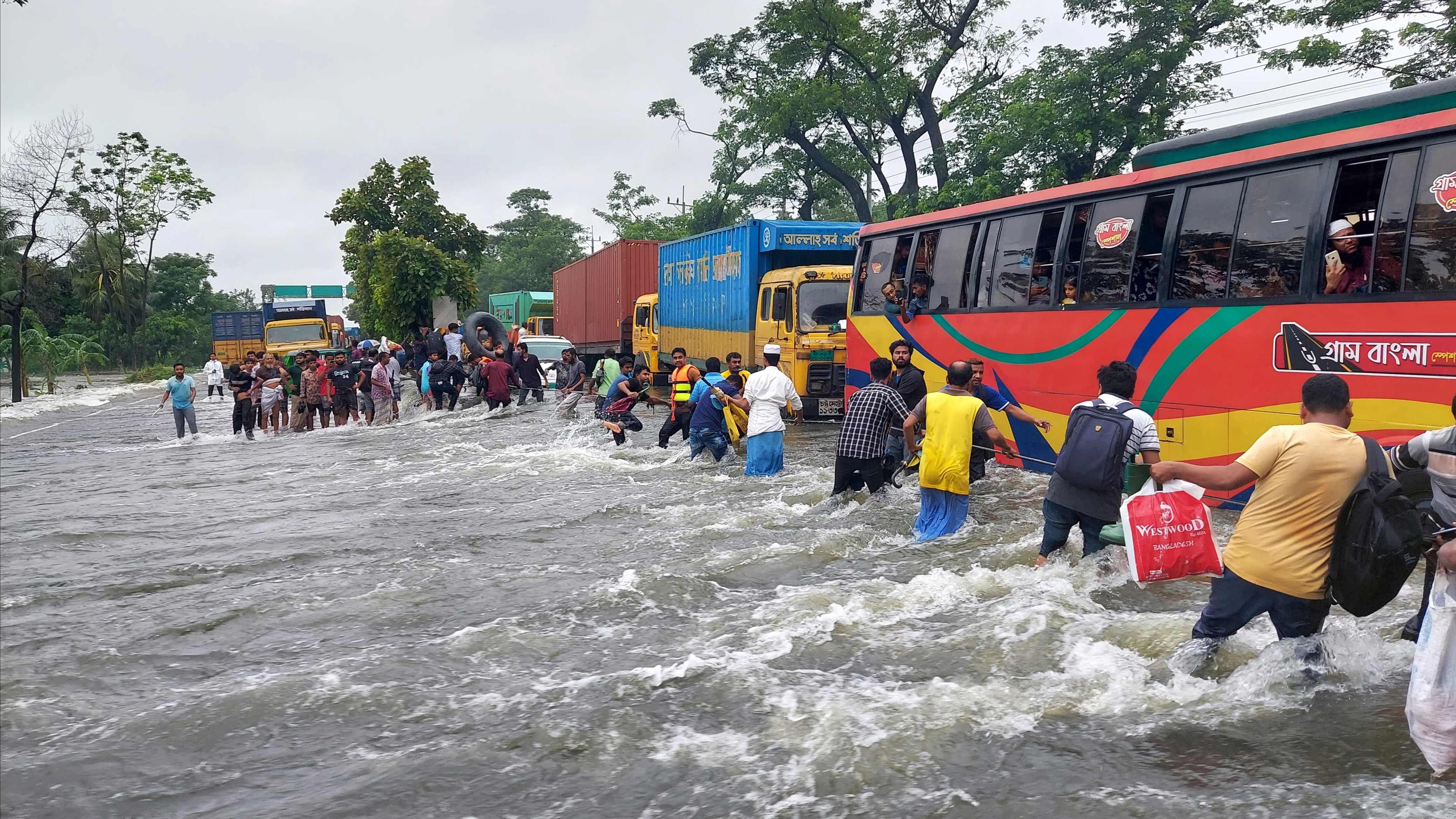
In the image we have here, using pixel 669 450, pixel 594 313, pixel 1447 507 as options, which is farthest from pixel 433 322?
pixel 1447 507

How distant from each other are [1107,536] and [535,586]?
3.85 metres

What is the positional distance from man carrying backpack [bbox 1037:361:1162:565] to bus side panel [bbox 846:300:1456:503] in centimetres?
200

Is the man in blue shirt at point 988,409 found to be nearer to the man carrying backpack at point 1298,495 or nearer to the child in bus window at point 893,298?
the child in bus window at point 893,298

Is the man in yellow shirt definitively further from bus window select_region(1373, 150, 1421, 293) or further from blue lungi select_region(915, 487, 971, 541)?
blue lungi select_region(915, 487, 971, 541)

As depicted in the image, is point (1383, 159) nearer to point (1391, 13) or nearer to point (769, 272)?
point (769, 272)

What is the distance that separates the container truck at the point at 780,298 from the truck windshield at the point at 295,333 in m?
18.4

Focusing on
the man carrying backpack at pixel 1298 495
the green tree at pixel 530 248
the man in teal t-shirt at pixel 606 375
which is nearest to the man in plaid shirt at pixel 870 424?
the man carrying backpack at pixel 1298 495

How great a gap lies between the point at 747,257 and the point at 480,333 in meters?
13.6

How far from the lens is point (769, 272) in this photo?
60.8ft

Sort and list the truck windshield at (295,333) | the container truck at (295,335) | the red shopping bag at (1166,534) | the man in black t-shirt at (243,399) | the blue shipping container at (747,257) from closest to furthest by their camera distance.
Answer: the red shopping bag at (1166,534) → the blue shipping container at (747,257) → the man in black t-shirt at (243,399) → the container truck at (295,335) → the truck windshield at (295,333)

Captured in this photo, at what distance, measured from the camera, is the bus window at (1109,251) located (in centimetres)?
966

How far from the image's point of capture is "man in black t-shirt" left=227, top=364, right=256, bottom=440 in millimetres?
20297

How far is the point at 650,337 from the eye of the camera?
26.8m

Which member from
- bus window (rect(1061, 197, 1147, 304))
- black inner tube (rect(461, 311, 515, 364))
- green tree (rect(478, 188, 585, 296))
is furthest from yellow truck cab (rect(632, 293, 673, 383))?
green tree (rect(478, 188, 585, 296))
